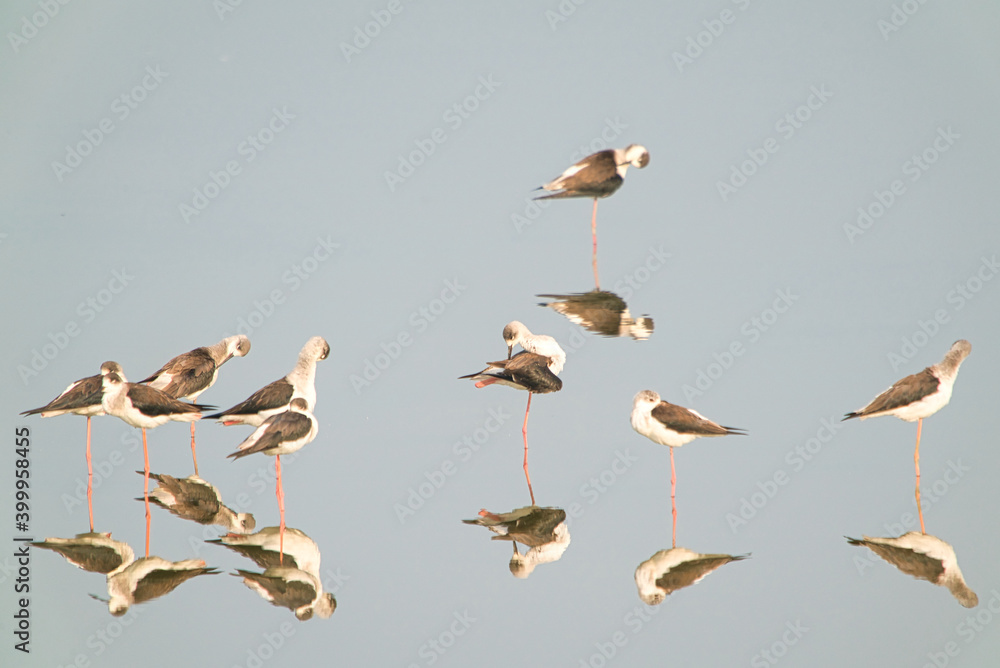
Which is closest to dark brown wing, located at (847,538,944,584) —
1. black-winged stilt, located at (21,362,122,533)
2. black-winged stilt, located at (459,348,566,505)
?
black-winged stilt, located at (459,348,566,505)

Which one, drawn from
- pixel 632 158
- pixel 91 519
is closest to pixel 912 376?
pixel 632 158

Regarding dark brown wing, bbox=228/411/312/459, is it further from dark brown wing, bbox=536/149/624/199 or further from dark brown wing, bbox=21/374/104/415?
dark brown wing, bbox=536/149/624/199

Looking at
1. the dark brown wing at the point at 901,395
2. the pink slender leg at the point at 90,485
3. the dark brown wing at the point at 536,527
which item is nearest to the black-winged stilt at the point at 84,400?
the pink slender leg at the point at 90,485

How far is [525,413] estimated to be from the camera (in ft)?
35.5

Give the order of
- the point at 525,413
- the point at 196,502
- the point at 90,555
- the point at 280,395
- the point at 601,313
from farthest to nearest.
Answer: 1. the point at 601,313
2. the point at 525,413
3. the point at 280,395
4. the point at 196,502
5. the point at 90,555

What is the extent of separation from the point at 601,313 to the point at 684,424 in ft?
11.4

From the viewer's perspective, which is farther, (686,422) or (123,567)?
(686,422)

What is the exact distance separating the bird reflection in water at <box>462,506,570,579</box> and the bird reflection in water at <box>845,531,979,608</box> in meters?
2.26

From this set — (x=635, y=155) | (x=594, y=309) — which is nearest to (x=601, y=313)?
(x=594, y=309)

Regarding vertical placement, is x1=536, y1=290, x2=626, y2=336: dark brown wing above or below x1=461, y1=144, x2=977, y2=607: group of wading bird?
above

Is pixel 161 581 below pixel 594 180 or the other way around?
below

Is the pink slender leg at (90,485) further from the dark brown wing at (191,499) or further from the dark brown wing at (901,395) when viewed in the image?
the dark brown wing at (901,395)

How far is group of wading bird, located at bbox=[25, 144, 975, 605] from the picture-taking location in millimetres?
7953

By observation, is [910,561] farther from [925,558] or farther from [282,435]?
[282,435]
